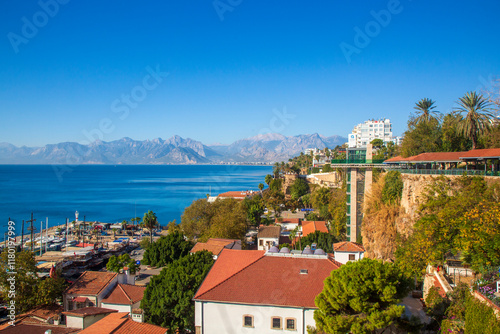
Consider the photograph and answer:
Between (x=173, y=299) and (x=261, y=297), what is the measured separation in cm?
526

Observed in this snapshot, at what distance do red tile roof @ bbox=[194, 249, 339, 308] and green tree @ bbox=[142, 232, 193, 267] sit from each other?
14.8 m

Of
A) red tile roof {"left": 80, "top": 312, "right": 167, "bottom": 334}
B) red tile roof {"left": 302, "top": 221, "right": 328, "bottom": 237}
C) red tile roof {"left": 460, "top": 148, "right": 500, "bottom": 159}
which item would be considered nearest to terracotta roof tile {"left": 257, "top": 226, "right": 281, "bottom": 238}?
red tile roof {"left": 302, "top": 221, "right": 328, "bottom": 237}

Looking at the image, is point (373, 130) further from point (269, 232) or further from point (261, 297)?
point (261, 297)

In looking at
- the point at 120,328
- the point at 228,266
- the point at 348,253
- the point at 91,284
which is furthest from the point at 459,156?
the point at 91,284

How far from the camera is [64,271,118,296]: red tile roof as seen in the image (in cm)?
2139

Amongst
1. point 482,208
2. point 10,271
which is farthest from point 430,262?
point 10,271

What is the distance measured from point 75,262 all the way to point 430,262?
34.7m

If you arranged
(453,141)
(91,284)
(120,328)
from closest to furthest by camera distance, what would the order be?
(120,328) < (91,284) < (453,141)

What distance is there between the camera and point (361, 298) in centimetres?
1264

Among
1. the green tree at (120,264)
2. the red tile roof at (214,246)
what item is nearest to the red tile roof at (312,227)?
the red tile roof at (214,246)

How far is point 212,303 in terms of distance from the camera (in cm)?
1647

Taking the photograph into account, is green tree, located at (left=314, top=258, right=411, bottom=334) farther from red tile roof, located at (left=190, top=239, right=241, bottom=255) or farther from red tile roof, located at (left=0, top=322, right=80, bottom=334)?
red tile roof, located at (left=190, top=239, right=241, bottom=255)

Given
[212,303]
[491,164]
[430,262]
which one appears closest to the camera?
[212,303]

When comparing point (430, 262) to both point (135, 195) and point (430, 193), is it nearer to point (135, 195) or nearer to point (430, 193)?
point (430, 193)
